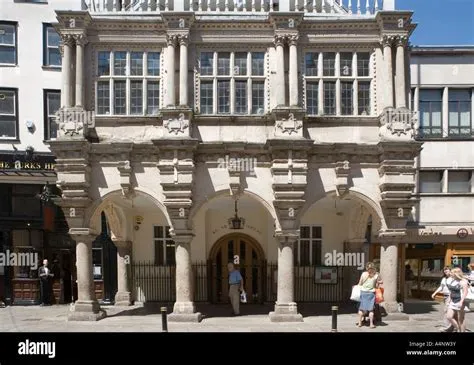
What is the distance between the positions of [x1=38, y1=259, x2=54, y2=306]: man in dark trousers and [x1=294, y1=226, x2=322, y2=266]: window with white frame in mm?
8150

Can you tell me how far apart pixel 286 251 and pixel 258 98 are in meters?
4.14

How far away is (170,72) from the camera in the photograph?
53.0 feet

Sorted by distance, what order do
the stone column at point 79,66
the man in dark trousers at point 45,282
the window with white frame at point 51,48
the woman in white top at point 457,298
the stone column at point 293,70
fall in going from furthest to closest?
1. the window with white frame at point 51,48
2. the man in dark trousers at point 45,282
3. the stone column at point 79,66
4. the stone column at point 293,70
5. the woman in white top at point 457,298

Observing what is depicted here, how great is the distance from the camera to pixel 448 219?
21.2 m

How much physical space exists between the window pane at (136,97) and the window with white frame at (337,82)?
4.43 meters

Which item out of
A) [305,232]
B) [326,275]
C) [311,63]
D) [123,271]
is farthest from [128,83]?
[326,275]

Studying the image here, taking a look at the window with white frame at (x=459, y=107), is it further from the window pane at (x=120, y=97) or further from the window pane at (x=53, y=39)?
the window pane at (x=53, y=39)

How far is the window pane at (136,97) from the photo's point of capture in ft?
54.5

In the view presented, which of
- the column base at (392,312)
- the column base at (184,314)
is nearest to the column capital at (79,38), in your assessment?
the column base at (184,314)

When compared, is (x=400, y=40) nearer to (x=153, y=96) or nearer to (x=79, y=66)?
(x=153, y=96)

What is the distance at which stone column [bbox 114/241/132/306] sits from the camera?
19.7 metres

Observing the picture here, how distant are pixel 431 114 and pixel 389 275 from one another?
7824 mm

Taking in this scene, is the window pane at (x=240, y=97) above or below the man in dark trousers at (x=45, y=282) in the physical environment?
above
